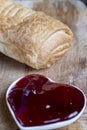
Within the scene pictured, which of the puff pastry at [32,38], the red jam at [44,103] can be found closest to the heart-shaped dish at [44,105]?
the red jam at [44,103]

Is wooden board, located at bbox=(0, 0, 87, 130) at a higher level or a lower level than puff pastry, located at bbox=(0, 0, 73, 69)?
lower

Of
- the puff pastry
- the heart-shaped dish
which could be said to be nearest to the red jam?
the heart-shaped dish

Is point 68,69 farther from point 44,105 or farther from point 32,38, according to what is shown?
point 44,105

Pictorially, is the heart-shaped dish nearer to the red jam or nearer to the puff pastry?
the red jam

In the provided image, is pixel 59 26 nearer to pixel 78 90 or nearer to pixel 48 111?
pixel 78 90

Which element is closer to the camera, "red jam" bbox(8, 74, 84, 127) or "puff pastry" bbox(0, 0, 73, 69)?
"red jam" bbox(8, 74, 84, 127)

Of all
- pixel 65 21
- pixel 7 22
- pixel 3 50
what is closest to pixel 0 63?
pixel 3 50
